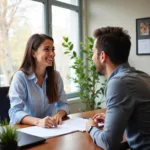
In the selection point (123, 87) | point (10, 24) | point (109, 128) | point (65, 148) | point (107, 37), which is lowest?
point (65, 148)

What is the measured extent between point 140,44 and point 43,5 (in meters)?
1.65

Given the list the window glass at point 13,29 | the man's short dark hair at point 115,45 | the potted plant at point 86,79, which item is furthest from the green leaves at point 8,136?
the potted plant at point 86,79

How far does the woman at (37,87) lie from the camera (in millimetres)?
1896

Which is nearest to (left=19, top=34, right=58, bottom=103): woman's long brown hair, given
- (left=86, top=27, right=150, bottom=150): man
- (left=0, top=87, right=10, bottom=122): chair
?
(left=0, top=87, right=10, bottom=122): chair

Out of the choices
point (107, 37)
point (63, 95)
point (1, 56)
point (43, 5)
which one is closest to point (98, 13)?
point (43, 5)

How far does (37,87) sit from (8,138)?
103 cm

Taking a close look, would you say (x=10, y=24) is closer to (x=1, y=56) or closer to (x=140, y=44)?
(x=1, y=56)

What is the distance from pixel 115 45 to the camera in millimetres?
1337

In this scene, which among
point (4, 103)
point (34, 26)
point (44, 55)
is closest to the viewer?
point (4, 103)

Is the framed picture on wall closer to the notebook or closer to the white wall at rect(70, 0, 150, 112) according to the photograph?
the white wall at rect(70, 0, 150, 112)

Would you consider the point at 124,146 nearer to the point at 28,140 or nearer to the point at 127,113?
the point at 127,113

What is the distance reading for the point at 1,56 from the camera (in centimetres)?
320

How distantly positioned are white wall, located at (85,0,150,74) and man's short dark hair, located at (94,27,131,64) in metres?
2.62

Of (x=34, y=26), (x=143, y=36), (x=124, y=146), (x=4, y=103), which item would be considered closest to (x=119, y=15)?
(x=143, y=36)
